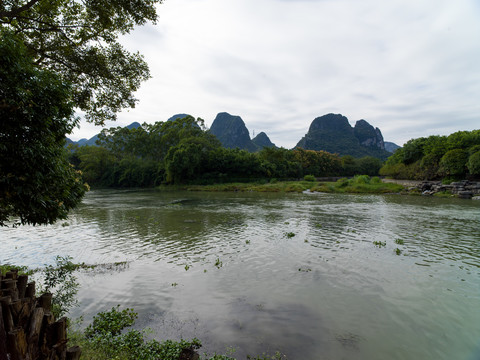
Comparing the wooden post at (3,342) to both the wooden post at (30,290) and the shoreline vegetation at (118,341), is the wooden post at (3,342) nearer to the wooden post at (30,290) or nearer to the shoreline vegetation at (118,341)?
the shoreline vegetation at (118,341)

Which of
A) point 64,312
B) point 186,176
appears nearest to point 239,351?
point 64,312

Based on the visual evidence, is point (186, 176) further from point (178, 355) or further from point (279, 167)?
point (178, 355)

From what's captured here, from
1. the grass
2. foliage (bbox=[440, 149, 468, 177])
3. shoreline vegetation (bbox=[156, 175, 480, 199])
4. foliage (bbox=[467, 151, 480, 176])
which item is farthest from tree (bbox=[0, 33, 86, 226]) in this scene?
foliage (bbox=[440, 149, 468, 177])

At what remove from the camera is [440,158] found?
2205 inches

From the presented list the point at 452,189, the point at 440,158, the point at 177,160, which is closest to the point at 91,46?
the point at 452,189

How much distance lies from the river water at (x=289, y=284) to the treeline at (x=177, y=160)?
2184 inches

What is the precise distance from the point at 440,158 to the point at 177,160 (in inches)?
2452

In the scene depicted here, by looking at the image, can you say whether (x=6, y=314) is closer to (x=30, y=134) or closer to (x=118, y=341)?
(x=118, y=341)

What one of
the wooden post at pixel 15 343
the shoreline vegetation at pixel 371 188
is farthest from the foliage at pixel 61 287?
the shoreline vegetation at pixel 371 188

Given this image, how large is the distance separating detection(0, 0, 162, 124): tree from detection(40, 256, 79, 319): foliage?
7.43 m

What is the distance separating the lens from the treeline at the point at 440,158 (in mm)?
49438

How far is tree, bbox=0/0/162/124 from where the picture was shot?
11.1m

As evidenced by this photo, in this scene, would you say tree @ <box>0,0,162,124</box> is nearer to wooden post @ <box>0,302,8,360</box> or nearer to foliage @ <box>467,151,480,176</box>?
wooden post @ <box>0,302,8,360</box>

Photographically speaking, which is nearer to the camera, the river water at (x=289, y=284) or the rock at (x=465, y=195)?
the river water at (x=289, y=284)
